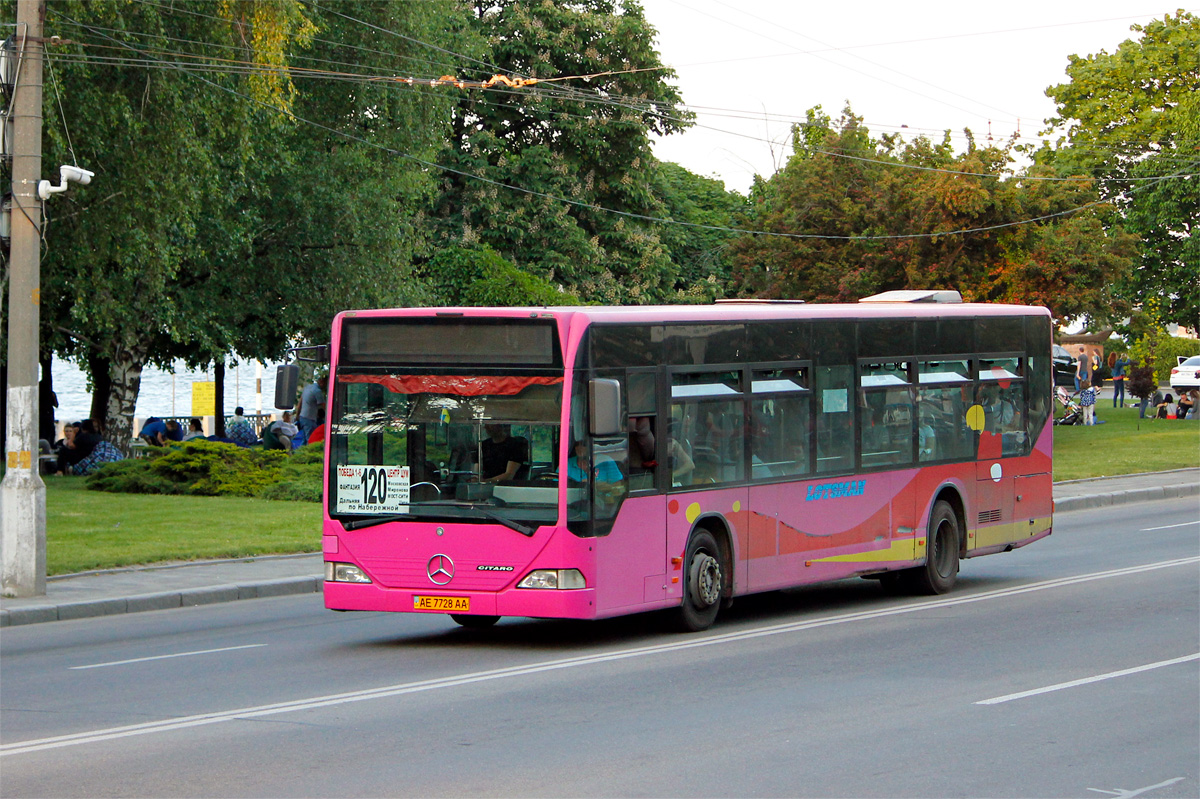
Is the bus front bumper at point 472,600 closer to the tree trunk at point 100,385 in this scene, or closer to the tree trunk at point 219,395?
the tree trunk at point 100,385

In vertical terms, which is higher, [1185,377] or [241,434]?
[1185,377]

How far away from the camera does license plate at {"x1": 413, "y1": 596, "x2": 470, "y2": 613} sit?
11.4 m

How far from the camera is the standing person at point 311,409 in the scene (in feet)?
91.4

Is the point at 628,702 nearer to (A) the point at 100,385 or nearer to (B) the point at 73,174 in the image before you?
(B) the point at 73,174

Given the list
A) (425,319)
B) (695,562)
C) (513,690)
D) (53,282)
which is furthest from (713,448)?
(53,282)

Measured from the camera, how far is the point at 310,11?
3119 cm

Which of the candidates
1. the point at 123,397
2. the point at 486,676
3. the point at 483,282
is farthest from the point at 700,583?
the point at 483,282

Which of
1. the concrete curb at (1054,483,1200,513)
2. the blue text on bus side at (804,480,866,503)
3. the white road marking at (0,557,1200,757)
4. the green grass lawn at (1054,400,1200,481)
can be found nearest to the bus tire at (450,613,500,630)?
the white road marking at (0,557,1200,757)

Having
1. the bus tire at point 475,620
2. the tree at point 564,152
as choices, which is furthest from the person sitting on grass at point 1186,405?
the bus tire at point 475,620

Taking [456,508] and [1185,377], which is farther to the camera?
[1185,377]

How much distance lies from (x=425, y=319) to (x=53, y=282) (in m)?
17.7

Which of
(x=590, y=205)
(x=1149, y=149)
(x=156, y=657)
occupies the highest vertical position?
(x=1149, y=149)

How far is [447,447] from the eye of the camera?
37.7 feet

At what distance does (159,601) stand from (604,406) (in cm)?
603
